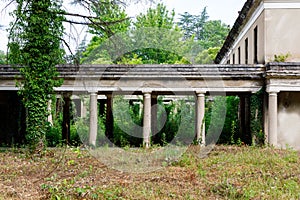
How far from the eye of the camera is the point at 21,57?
14.9m

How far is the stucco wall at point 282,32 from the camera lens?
19062mm

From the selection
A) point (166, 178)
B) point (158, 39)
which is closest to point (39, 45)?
point (166, 178)

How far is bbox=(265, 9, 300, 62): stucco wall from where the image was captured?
19062mm

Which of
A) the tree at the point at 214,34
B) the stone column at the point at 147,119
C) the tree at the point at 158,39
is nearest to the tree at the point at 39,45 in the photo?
the stone column at the point at 147,119

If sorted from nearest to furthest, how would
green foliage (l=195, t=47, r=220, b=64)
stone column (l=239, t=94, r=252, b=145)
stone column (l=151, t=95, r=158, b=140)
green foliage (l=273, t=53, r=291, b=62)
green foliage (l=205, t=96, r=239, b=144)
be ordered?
1. green foliage (l=273, t=53, r=291, b=62)
2. stone column (l=239, t=94, r=252, b=145)
3. stone column (l=151, t=95, r=158, b=140)
4. green foliage (l=205, t=96, r=239, b=144)
5. green foliage (l=195, t=47, r=220, b=64)

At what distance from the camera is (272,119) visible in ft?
56.3

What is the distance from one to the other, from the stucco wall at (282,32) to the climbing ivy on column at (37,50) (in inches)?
368

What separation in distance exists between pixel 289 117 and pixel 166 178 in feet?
31.7

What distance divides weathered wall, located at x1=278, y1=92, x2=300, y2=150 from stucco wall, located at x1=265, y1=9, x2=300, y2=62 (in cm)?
195

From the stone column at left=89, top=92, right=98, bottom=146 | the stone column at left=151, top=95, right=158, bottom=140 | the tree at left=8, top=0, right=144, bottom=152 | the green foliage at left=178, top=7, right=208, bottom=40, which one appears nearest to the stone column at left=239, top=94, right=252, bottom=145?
the stone column at left=151, top=95, right=158, bottom=140

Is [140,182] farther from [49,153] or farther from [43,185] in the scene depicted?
[49,153]

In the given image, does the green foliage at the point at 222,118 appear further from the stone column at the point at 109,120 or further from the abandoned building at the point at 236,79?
the stone column at the point at 109,120

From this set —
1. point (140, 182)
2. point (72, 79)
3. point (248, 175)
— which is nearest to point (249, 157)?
point (248, 175)

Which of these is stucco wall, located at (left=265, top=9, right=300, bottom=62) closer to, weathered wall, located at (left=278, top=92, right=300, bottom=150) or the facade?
the facade
